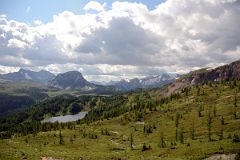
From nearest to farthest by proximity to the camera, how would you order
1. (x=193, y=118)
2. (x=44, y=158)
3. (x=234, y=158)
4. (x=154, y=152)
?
(x=234, y=158) < (x=44, y=158) < (x=154, y=152) < (x=193, y=118)

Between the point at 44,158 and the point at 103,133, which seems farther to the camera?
the point at 103,133

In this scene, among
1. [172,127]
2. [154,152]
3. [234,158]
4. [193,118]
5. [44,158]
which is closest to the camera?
[234,158]

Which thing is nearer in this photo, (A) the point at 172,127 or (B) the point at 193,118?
(A) the point at 172,127

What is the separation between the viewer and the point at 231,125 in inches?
5743

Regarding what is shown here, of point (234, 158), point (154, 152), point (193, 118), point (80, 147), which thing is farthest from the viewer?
point (193, 118)

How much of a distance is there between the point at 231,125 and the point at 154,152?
52.8 meters

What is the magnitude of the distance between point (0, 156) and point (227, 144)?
5790 centimetres

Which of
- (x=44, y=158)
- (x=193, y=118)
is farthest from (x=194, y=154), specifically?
(x=193, y=118)

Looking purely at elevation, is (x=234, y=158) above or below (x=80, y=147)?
above

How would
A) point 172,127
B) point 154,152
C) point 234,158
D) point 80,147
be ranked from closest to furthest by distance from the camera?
point 234,158, point 154,152, point 80,147, point 172,127

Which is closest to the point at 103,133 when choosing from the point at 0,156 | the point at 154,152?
the point at 154,152

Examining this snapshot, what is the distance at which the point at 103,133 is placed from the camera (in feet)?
607

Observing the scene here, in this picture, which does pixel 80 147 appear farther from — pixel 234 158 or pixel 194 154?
pixel 234 158

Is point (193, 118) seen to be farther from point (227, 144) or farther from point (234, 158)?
point (234, 158)
